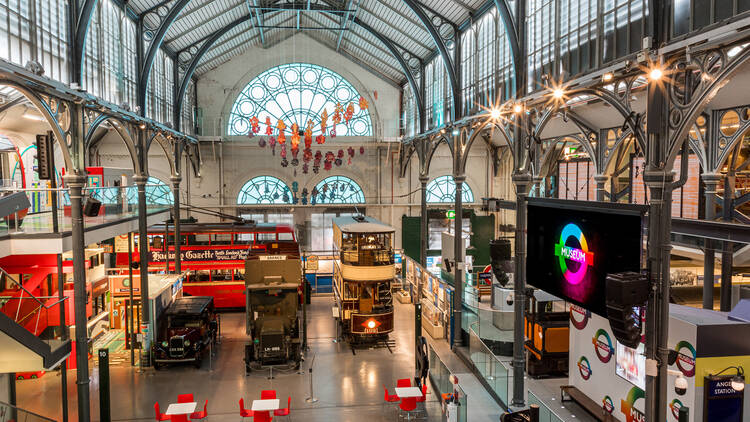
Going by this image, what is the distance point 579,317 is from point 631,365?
2.02 meters

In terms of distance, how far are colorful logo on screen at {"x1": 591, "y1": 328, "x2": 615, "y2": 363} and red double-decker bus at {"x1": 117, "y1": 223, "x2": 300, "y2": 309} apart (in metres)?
12.1

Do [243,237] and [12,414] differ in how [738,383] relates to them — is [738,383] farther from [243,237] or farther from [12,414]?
[243,237]

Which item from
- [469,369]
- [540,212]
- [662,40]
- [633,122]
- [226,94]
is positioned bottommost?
[469,369]

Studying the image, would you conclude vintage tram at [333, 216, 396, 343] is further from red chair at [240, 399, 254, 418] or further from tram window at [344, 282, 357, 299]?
red chair at [240, 399, 254, 418]

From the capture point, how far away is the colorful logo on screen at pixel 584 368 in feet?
39.4

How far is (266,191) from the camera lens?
29.4 m

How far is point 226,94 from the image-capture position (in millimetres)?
28797

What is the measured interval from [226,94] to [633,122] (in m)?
24.7

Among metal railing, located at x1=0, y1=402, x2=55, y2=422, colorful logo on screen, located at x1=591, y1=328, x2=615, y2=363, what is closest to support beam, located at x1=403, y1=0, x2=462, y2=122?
colorful logo on screen, located at x1=591, y1=328, x2=615, y2=363

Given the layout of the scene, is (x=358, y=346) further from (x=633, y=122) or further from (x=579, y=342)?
(x=633, y=122)

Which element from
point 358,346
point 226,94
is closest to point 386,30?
point 226,94

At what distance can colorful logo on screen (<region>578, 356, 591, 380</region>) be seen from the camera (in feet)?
39.4

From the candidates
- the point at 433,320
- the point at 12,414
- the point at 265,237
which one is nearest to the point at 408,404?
the point at 433,320

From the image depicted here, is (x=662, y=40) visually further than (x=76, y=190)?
No
